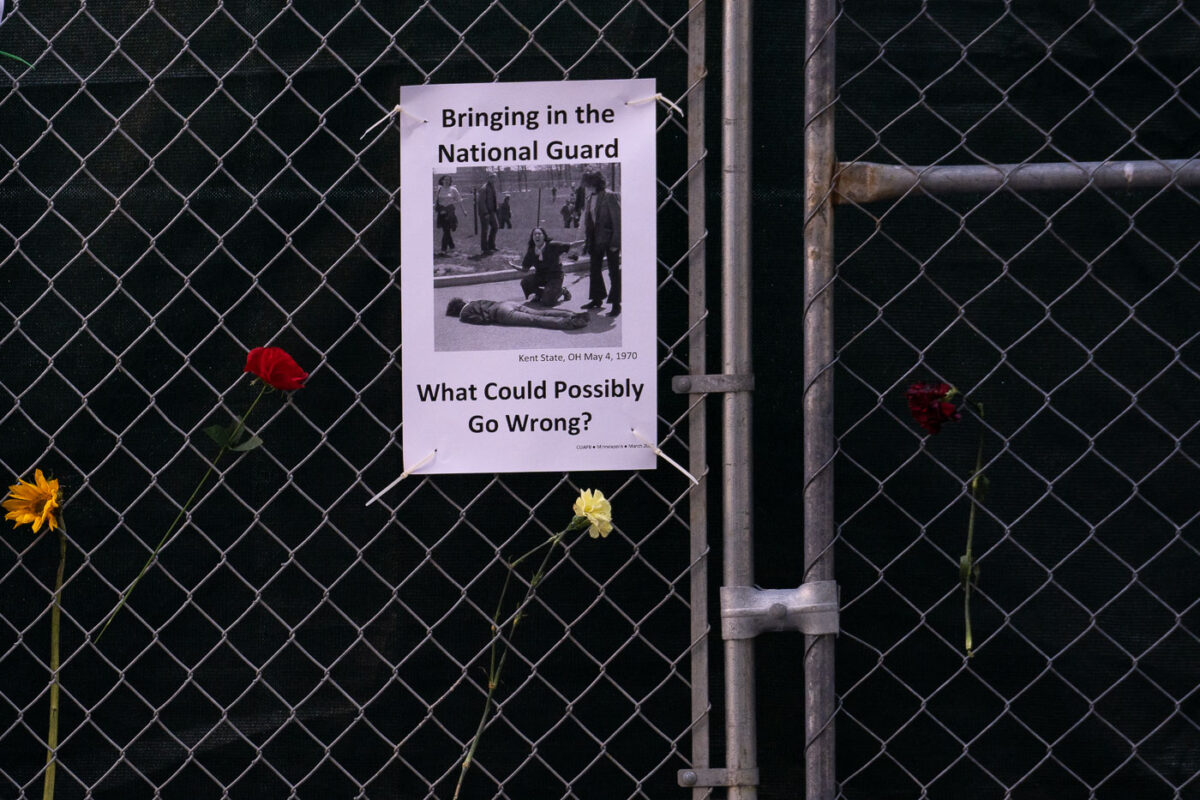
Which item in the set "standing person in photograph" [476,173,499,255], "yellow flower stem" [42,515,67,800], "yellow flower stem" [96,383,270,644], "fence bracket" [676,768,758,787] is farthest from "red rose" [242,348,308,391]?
"fence bracket" [676,768,758,787]

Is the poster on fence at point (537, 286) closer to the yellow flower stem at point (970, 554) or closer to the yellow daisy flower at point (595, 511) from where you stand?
the yellow daisy flower at point (595, 511)

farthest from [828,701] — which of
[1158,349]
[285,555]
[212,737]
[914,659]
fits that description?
[212,737]

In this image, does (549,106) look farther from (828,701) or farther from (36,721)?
(36,721)

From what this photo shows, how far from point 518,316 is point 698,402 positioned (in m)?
0.31

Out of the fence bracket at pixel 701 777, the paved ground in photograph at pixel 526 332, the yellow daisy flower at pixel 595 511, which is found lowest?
the fence bracket at pixel 701 777

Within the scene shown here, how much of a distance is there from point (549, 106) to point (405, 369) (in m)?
0.47

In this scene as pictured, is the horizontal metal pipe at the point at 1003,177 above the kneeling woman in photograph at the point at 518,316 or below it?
above

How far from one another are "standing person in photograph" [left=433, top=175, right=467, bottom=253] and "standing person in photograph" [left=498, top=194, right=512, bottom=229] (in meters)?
0.06

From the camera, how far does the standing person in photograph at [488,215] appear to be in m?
1.51

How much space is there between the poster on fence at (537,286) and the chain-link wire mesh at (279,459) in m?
0.06

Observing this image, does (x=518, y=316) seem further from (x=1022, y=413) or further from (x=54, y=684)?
(x=54, y=684)

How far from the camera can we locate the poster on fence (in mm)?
1504

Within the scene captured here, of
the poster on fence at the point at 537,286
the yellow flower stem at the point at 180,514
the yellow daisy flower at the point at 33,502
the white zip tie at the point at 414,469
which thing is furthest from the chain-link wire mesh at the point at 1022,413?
the yellow daisy flower at the point at 33,502

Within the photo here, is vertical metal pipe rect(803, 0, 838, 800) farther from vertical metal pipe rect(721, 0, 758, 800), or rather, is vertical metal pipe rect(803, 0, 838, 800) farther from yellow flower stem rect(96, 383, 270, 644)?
yellow flower stem rect(96, 383, 270, 644)
